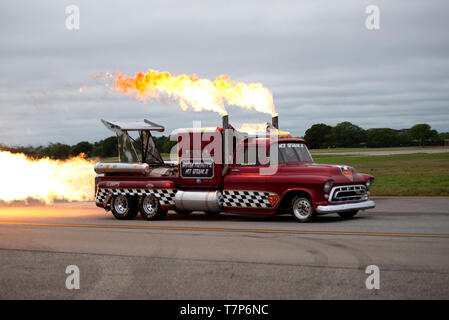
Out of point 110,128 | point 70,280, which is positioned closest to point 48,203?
point 110,128

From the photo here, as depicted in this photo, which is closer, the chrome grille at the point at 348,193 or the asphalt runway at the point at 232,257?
the asphalt runway at the point at 232,257

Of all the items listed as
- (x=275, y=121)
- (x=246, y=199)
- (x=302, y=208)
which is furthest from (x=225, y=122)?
(x=302, y=208)

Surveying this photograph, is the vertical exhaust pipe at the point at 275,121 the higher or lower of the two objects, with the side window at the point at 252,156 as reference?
higher

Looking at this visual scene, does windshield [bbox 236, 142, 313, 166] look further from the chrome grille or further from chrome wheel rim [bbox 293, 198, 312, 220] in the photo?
the chrome grille

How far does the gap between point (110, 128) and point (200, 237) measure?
7.21m

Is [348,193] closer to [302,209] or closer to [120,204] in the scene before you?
[302,209]

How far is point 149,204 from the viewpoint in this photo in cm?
1720

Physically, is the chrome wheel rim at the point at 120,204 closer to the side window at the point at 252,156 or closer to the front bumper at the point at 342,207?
the side window at the point at 252,156

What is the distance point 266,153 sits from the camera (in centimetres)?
1573

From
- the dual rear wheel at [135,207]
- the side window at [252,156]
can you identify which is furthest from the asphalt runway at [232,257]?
the side window at [252,156]

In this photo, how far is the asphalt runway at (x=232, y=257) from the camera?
7.61m

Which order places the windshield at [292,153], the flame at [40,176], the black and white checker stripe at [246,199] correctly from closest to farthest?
the black and white checker stripe at [246,199] < the windshield at [292,153] < the flame at [40,176]

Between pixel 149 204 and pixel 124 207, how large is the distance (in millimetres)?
941

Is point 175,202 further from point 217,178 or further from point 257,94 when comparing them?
point 257,94
